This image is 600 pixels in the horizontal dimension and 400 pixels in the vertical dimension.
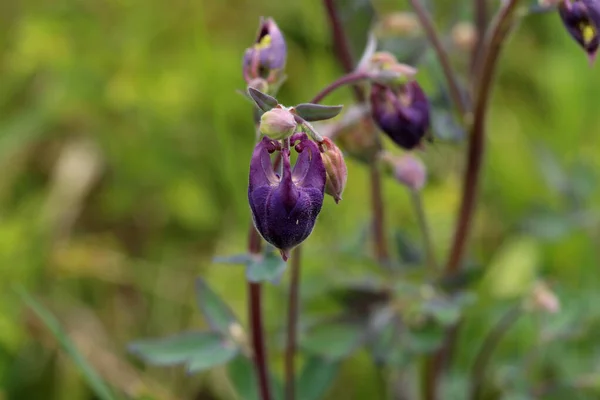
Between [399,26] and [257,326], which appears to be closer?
[257,326]

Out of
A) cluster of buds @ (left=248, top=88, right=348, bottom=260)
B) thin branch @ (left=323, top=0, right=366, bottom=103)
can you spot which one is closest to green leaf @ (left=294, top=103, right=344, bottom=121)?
cluster of buds @ (left=248, top=88, right=348, bottom=260)

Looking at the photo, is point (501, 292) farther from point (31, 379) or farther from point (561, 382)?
point (31, 379)

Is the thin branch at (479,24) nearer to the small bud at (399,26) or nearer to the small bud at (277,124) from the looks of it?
the small bud at (399,26)

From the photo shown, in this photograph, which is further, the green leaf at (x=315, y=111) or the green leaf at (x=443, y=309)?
the green leaf at (x=443, y=309)

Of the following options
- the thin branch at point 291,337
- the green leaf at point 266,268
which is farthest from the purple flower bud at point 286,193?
the thin branch at point 291,337

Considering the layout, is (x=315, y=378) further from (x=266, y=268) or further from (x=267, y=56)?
(x=267, y=56)

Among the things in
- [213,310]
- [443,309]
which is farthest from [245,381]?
[443,309]
